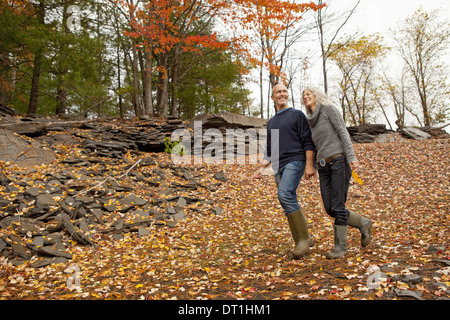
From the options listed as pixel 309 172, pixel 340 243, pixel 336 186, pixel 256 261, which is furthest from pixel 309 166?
pixel 256 261

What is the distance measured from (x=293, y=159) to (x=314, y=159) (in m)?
0.28

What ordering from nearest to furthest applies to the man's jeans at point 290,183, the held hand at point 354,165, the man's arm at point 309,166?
the held hand at point 354,165 < the man's arm at point 309,166 < the man's jeans at point 290,183

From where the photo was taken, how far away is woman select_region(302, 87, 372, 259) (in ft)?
10.3

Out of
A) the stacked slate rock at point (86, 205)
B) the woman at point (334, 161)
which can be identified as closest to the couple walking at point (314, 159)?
the woman at point (334, 161)

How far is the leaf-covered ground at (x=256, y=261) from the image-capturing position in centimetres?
249

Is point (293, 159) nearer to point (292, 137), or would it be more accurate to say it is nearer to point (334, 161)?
point (292, 137)

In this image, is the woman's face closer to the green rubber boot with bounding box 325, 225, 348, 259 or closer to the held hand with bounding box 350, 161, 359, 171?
the held hand with bounding box 350, 161, 359, 171

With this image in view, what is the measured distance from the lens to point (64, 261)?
392 cm

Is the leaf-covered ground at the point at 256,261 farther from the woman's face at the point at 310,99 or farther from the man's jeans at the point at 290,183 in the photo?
the woman's face at the point at 310,99

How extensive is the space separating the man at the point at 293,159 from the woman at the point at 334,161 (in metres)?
0.13

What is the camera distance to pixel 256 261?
144 inches

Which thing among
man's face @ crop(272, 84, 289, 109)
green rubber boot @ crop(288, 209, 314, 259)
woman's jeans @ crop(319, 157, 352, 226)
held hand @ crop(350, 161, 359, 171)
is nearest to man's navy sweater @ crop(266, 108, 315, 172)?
man's face @ crop(272, 84, 289, 109)

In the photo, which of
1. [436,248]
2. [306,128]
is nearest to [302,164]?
[306,128]

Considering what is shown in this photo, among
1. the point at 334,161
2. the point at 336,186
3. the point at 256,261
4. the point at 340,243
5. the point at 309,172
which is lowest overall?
the point at 256,261
